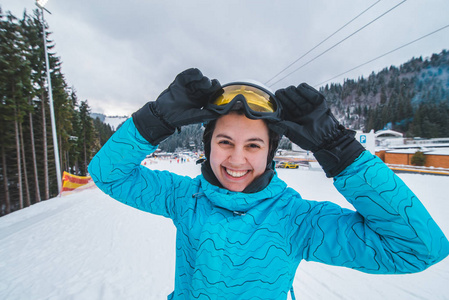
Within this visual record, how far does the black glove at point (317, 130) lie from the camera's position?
1152 millimetres

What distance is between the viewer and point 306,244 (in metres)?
1.18

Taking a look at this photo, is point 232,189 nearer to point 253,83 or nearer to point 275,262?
point 275,262

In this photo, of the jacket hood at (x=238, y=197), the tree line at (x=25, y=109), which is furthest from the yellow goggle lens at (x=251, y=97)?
the tree line at (x=25, y=109)

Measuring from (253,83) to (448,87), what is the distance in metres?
144

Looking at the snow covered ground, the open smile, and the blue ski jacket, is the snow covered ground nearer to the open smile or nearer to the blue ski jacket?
the blue ski jacket

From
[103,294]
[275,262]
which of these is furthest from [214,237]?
[103,294]

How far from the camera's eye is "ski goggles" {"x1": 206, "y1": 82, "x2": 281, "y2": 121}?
1.29m

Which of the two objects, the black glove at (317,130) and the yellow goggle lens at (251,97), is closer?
the black glove at (317,130)

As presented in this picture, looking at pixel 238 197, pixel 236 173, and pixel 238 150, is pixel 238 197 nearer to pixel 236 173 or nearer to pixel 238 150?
pixel 236 173

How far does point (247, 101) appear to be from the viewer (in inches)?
54.8

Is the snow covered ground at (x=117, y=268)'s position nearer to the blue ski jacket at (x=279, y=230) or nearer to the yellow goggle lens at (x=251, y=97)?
the blue ski jacket at (x=279, y=230)

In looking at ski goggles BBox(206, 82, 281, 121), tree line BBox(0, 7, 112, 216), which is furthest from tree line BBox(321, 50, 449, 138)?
ski goggles BBox(206, 82, 281, 121)

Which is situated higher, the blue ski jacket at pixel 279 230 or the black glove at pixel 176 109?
the black glove at pixel 176 109

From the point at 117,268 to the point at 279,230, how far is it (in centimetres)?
444
